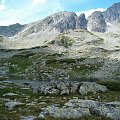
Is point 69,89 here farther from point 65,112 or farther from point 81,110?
point 65,112

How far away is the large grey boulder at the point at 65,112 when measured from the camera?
3203 cm

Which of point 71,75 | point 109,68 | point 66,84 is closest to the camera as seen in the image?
point 66,84

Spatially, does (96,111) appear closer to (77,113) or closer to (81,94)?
(77,113)

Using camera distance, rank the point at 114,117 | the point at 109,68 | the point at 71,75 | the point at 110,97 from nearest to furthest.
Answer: the point at 114,117
the point at 110,97
the point at 71,75
the point at 109,68

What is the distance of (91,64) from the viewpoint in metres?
167

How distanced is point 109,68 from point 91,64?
17471 mm

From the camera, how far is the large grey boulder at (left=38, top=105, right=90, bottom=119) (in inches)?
1261

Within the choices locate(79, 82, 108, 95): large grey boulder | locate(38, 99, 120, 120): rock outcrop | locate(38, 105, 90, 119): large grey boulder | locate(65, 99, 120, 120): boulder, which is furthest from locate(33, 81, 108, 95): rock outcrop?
locate(38, 105, 90, 119): large grey boulder

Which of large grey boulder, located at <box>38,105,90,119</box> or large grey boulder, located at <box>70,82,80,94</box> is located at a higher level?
large grey boulder, located at <box>38,105,90,119</box>

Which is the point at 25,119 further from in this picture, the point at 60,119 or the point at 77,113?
the point at 77,113

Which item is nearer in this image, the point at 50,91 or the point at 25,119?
the point at 25,119

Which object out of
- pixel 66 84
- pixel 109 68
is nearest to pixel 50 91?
pixel 66 84

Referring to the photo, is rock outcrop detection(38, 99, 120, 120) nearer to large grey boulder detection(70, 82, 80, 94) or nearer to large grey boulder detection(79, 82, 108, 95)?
large grey boulder detection(79, 82, 108, 95)

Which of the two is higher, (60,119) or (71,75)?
(60,119)
